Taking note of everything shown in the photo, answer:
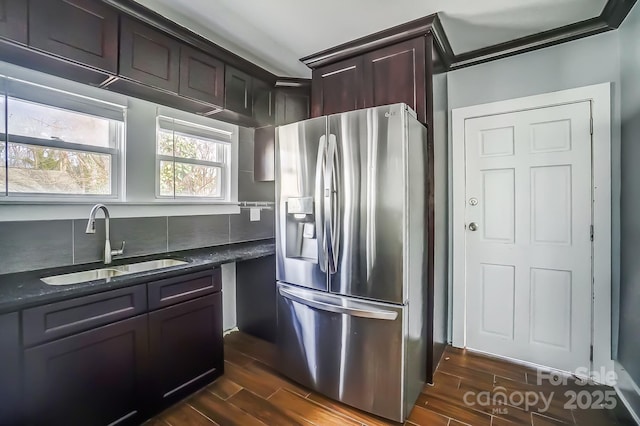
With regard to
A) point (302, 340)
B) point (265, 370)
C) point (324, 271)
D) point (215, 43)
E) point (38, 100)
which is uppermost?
point (215, 43)

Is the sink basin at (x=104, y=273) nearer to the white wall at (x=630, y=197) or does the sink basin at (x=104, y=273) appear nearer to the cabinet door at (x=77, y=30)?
the cabinet door at (x=77, y=30)

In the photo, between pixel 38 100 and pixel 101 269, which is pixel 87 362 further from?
pixel 38 100

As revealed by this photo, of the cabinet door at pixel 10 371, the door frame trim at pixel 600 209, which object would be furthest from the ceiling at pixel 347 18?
the cabinet door at pixel 10 371

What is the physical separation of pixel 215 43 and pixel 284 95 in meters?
0.78

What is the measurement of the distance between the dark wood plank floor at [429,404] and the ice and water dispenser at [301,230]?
0.93m

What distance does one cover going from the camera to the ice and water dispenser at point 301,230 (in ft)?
6.27

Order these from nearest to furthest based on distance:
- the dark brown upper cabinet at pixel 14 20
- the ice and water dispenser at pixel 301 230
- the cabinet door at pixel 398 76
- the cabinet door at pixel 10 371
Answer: the cabinet door at pixel 10 371
the dark brown upper cabinet at pixel 14 20
the ice and water dispenser at pixel 301 230
the cabinet door at pixel 398 76

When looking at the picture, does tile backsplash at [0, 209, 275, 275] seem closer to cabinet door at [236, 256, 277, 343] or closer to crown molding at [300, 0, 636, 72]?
cabinet door at [236, 256, 277, 343]

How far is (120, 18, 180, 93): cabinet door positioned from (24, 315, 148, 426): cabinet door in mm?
1486

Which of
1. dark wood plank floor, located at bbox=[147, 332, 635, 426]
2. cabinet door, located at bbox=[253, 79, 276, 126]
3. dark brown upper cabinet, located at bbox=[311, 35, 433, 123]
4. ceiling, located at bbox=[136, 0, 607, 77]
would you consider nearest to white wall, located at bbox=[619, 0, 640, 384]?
ceiling, located at bbox=[136, 0, 607, 77]

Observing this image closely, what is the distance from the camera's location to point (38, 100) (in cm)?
170

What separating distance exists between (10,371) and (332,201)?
166cm

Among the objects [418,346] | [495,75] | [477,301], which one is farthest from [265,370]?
[495,75]

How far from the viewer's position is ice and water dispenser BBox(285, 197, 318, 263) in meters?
1.91
